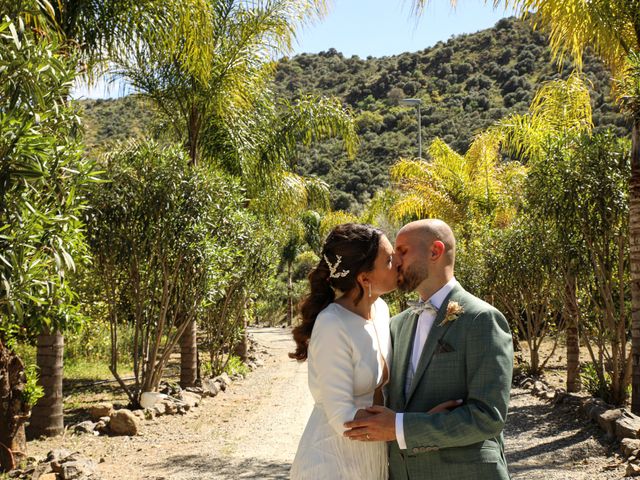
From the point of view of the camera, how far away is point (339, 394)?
3018 mm

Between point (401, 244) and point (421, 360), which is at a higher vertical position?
point (401, 244)

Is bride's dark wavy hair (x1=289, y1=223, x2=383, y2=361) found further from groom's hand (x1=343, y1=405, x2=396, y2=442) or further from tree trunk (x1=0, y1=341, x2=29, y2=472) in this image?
tree trunk (x1=0, y1=341, x2=29, y2=472)

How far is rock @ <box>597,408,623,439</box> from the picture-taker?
8.60m

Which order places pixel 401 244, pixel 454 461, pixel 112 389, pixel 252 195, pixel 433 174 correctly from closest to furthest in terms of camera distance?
1. pixel 454 461
2. pixel 401 244
3. pixel 112 389
4. pixel 252 195
5. pixel 433 174

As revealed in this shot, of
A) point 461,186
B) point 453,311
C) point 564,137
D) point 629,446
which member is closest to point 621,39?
point 564,137

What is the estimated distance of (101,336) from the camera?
18.3m

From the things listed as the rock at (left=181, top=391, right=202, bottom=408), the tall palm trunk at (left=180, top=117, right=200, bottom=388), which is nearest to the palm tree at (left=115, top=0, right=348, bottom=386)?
the tall palm trunk at (left=180, top=117, right=200, bottom=388)

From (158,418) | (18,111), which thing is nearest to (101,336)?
(158,418)

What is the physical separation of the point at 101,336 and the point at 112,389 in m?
4.59

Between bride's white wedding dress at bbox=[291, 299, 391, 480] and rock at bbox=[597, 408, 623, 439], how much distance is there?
6386 millimetres

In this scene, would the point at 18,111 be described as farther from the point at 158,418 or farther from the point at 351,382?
the point at 158,418

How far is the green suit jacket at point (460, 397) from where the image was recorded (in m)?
2.78

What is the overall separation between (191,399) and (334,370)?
Result: 990cm

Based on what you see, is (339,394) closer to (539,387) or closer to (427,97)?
(539,387)
